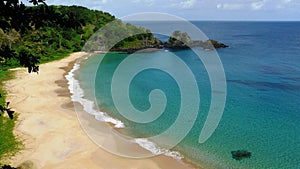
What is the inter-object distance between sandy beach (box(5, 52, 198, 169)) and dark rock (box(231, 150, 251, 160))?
3.91 meters

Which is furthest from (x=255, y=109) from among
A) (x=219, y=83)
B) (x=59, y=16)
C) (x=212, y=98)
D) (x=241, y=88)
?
(x=59, y=16)

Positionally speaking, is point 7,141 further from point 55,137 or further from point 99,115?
point 99,115

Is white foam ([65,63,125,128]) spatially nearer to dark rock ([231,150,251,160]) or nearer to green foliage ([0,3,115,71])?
green foliage ([0,3,115,71])

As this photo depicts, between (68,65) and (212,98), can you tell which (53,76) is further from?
(212,98)

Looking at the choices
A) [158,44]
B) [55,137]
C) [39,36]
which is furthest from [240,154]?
[158,44]

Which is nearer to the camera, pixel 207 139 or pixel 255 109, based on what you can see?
pixel 207 139

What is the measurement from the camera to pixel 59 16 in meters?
6.59

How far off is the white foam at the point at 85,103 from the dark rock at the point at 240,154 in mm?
10764

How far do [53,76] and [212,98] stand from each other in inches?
1045

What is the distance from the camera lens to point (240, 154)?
23172mm

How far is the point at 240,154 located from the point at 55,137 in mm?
15127

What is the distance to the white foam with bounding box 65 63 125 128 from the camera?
2994 centimetres

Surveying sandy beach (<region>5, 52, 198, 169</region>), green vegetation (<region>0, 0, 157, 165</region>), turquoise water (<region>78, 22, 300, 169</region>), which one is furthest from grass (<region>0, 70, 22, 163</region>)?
turquoise water (<region>78, 22, 300, 169</region>)

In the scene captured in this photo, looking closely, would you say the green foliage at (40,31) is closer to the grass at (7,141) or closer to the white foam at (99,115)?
the grass at (7,141)
